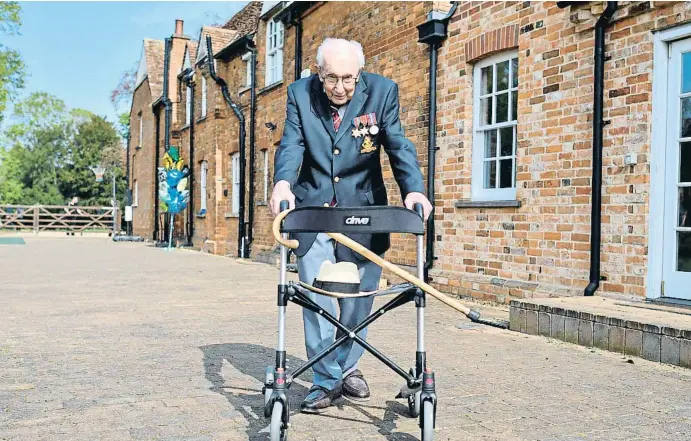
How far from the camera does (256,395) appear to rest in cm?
449

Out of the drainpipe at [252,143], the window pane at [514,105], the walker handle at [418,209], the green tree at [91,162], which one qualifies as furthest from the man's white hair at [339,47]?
the green tree at [91,162]

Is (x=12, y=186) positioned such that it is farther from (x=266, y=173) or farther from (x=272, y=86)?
(x=272, y=86)

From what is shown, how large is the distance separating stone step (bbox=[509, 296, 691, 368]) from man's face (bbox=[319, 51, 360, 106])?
332 cm

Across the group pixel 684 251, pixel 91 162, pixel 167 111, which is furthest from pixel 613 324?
pixel 91 162

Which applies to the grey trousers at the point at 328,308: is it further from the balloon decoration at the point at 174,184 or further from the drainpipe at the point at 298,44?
the balloon decoration at the point at 174,184

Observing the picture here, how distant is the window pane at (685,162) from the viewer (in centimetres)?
700

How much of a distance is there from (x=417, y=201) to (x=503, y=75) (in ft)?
20.9

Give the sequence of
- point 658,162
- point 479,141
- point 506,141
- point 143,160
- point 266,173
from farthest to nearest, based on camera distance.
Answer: point 143,160 → point 266,173 → point 479,141 → point 506,141 → point 658,162

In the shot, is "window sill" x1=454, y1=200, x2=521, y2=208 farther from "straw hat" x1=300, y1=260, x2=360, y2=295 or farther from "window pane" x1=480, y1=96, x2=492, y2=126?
"straw hat" x1=300, y1=260, x2=360, y2=295

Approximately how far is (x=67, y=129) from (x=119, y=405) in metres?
78.8

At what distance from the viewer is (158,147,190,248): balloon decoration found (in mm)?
23766

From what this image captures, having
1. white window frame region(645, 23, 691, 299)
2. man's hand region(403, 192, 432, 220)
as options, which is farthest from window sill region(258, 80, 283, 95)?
man's hand region(403, 192, 432, 220)

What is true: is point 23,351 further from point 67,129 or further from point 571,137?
point 67,129

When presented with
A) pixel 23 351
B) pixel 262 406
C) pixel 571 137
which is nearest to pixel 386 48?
pixel 571 137
